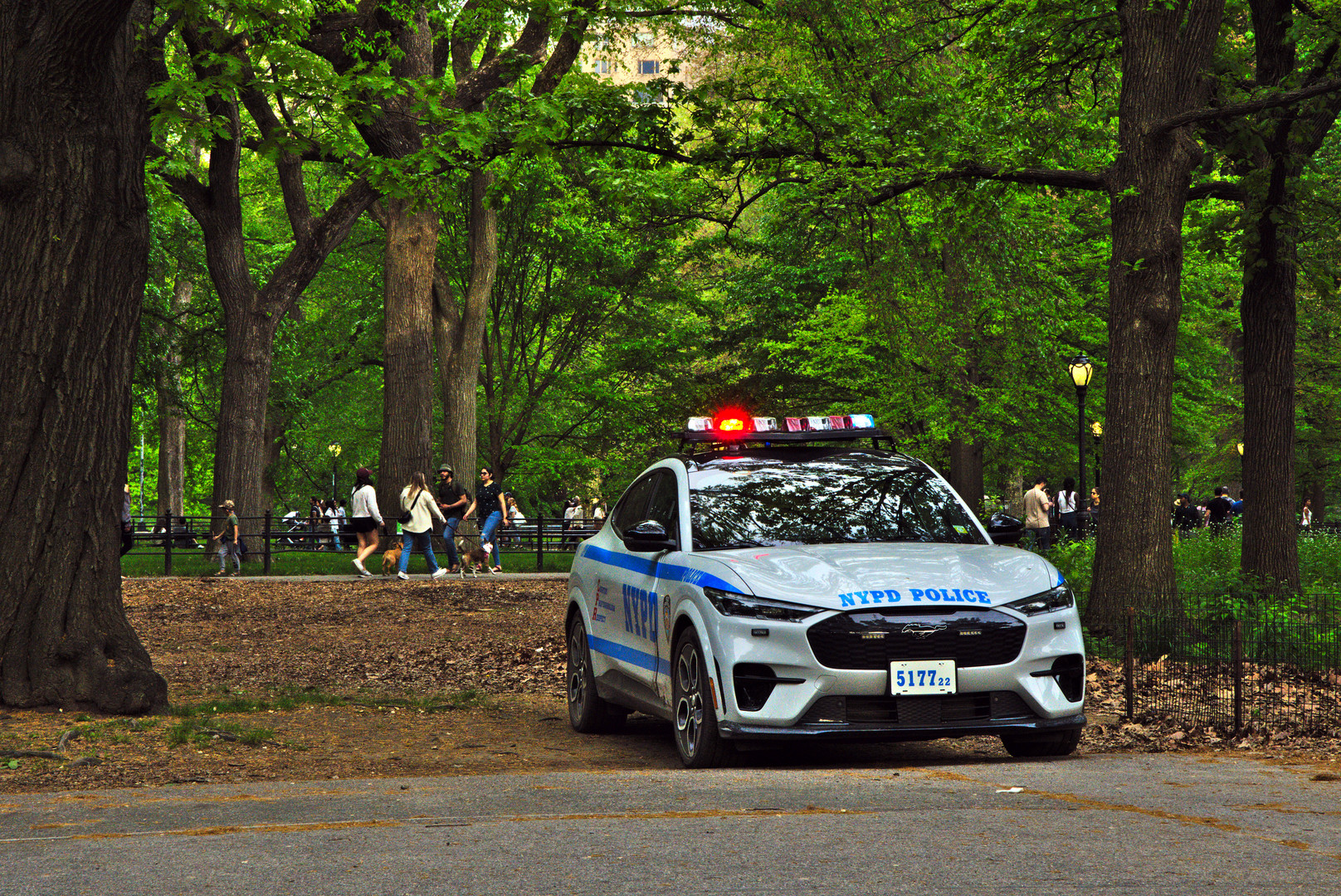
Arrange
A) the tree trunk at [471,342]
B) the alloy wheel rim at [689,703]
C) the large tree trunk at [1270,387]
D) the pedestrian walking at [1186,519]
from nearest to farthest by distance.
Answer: the alloy wheel rim at [689,703], the large tree trunk at [1270,387], the tree trunk at [471,342], the pedestrian walking at [1186,519]

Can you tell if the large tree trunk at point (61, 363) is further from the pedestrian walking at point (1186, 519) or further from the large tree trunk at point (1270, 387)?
the pedestrian walking at point (1186, 519)

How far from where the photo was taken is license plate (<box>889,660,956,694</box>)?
716cm

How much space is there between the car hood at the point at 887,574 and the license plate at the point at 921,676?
294mm

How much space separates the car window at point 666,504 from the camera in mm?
8627

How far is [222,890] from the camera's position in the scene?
460cm

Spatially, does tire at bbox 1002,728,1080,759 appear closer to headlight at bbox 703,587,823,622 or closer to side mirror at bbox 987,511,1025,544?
side mirror at bbox 987,511,1025,544

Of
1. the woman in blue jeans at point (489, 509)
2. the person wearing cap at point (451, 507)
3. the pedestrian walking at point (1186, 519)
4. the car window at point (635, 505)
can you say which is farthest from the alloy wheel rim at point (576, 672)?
the pedestrian walking at point (1186, 519)

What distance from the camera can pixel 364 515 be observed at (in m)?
24.6

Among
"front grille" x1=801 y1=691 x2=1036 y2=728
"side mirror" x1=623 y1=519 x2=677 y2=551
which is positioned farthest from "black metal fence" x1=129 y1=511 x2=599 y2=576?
"front grille" x1=801 y1=691 x2=1036 y2=728

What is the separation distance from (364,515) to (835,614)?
18.4 m

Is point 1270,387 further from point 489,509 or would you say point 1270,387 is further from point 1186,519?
point 1186,519

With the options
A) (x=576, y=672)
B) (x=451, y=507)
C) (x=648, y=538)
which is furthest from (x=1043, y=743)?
Answer: (x=451, y=507)

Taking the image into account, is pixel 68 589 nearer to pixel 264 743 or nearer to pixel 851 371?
pixel 264 743

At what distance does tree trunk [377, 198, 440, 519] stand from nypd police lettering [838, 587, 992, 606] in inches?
803
